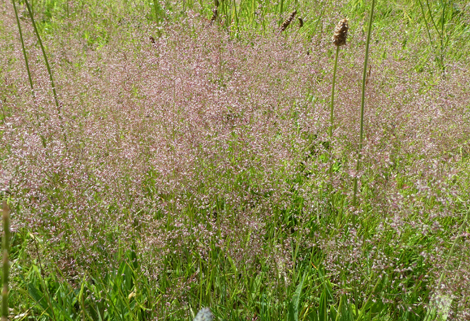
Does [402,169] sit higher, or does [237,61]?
[237,61]

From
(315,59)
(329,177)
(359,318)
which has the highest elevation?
(315,59)

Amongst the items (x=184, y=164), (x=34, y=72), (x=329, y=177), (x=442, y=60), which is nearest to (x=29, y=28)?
(x=34, y=72)

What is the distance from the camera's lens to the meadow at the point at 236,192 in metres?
1.57

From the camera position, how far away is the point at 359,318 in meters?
1.59

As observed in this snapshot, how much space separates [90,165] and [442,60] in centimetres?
347

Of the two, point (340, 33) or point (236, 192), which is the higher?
point (340, 33)

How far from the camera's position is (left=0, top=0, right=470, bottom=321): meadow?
1571mm

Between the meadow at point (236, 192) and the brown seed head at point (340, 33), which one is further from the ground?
the brown seed head at point (340, 33)

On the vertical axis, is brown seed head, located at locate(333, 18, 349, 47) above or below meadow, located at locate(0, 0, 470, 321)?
above

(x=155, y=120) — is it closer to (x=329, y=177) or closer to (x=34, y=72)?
(x=329, y=177)

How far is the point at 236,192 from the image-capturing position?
1893 millimetres

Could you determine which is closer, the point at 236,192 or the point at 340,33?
the point at 340,33

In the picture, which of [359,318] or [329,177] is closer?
[359,318]

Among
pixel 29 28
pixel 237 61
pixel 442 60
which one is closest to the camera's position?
pixel 237 61
